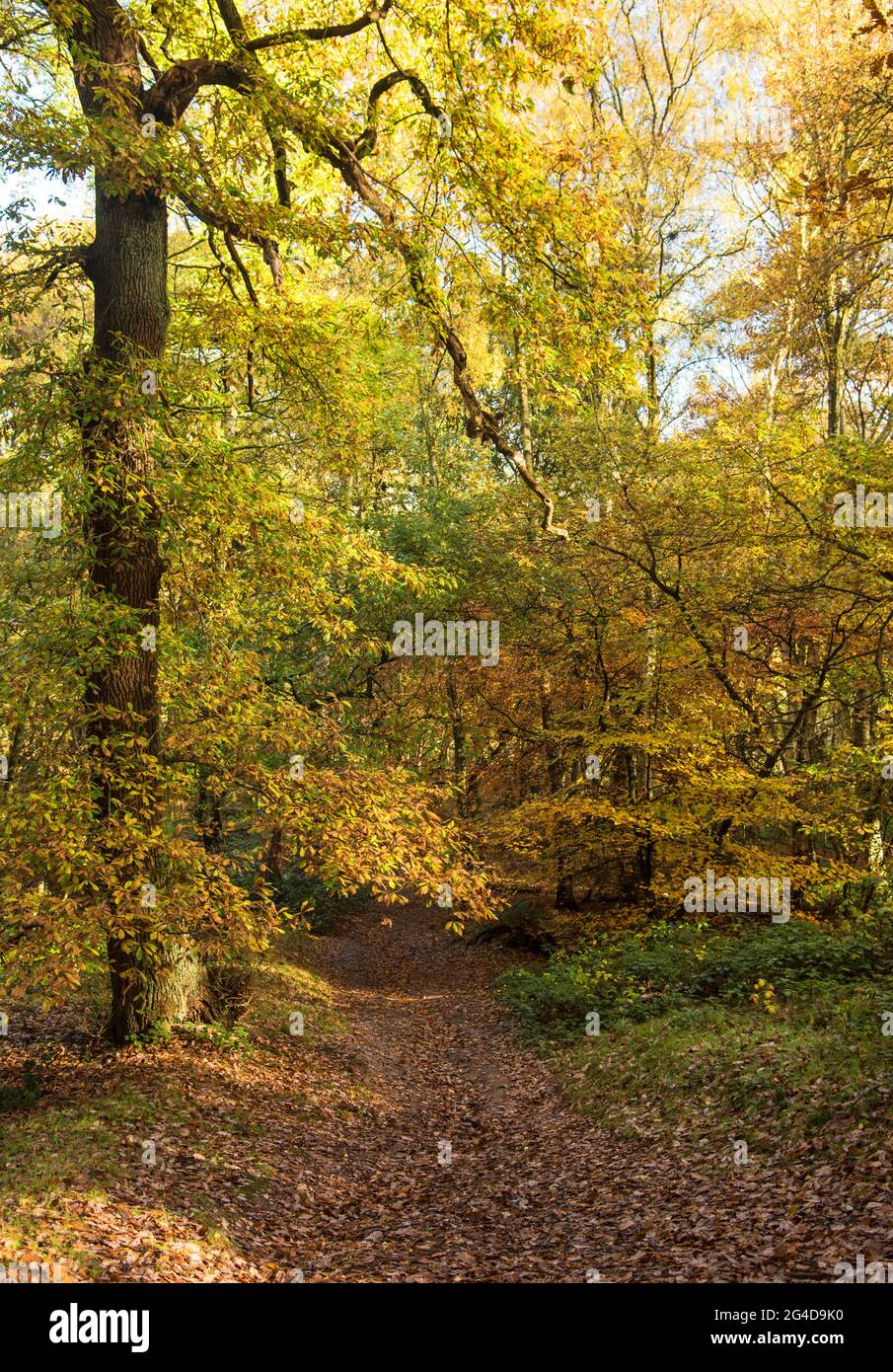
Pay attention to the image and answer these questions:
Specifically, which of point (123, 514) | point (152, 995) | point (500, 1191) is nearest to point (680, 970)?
point (500, 1191)

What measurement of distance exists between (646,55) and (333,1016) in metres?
21.3

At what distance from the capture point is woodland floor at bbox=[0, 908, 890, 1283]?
580 centimetres

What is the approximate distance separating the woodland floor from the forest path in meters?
0.02

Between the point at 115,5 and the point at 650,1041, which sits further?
the point at 650,1041

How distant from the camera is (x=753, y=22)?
18.9 metres

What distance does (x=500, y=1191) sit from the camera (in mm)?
7922

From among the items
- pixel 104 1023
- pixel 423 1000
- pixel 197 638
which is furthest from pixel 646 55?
pixel 104 1023

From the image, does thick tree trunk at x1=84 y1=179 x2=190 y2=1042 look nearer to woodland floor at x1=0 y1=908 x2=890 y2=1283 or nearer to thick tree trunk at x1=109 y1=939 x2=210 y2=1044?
thick tree trunk at x1=109 y1=939 x2=210 y2=1044

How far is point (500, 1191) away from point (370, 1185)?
3.80 ft

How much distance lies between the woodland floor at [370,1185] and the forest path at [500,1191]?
24mm

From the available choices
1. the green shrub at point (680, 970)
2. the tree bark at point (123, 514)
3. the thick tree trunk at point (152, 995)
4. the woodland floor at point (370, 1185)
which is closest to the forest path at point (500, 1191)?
the woodland floor at point (370, 1185)

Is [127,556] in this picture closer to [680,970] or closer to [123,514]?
[123,514]

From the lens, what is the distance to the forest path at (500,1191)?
20.2 ft
